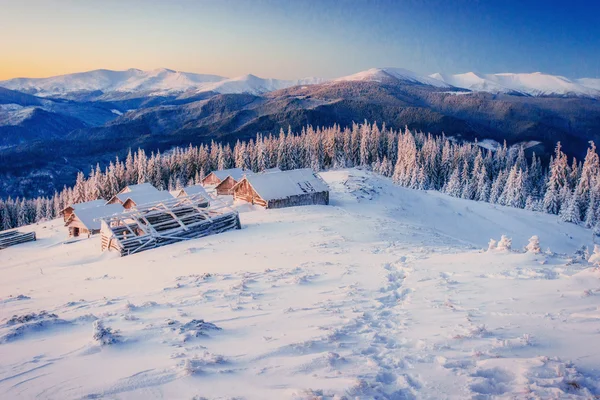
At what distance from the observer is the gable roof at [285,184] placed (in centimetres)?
3922

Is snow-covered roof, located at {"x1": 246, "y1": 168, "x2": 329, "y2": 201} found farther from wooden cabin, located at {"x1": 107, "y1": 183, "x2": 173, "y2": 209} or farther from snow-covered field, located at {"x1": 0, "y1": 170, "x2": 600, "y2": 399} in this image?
snow-covered field, located at {"x1": 0, "y1": 170, "x2": 600, "y2": 399}

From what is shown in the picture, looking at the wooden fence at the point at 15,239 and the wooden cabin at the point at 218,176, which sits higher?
the wooden cabin at the point at 218,176

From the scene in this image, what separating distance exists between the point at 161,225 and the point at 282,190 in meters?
17.3

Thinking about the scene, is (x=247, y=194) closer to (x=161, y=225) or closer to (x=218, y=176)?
(x=161, y=225)

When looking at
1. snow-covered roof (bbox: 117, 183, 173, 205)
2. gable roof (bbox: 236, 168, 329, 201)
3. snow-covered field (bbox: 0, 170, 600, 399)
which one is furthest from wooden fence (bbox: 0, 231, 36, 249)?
snow-covered field (bbox: 0, 170, 600, 399)

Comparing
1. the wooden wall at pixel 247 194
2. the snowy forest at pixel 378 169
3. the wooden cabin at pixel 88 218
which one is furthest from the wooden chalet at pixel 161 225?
the snowy forest at pixel 378 169

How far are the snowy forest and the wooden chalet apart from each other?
174 feet

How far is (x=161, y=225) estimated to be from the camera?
79.9ft

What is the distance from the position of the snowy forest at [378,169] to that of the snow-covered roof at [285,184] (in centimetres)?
3614

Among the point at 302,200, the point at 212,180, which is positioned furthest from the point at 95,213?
the point at 212,180

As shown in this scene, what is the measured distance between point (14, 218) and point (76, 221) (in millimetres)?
57257

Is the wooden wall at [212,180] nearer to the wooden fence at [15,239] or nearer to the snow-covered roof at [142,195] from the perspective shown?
the snow-covered roof at [142,195]

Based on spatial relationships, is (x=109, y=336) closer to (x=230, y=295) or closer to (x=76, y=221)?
(x=230, y=295)

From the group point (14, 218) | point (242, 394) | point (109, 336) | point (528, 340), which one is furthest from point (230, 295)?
point (14, 218)
